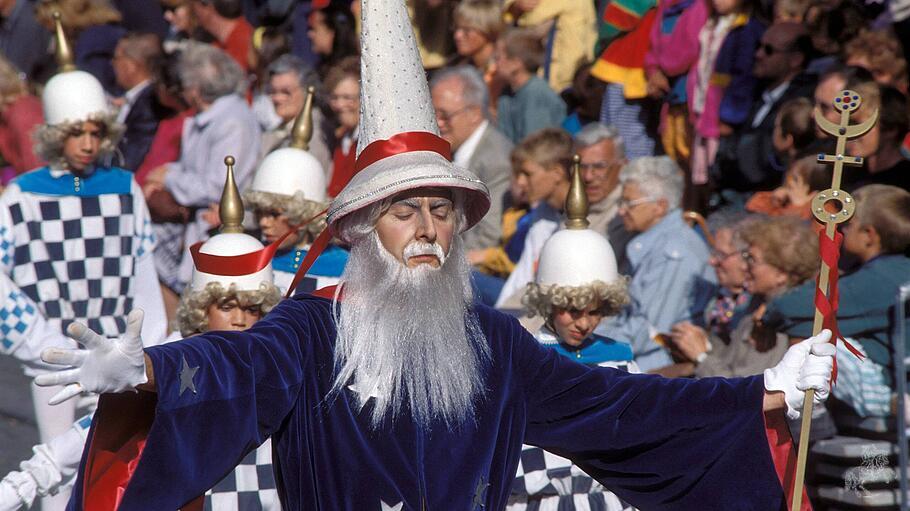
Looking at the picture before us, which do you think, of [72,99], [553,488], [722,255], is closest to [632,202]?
[722,255]

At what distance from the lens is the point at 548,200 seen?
25.2 ft

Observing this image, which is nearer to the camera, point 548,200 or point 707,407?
point 707,407

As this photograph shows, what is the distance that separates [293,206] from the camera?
672 cm

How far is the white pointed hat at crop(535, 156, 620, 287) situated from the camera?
5.80 m

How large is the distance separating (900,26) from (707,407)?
3.57 m

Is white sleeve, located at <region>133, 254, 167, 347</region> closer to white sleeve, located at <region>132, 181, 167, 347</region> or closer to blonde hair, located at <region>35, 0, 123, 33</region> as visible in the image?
white sleeve, located at <region>132, 181, 167, 347</region>

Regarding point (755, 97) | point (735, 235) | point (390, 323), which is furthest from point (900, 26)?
point (390, 323)

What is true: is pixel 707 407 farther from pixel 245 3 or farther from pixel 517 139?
pixel 245 3

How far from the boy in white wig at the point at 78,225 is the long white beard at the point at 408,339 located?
325 centimetres

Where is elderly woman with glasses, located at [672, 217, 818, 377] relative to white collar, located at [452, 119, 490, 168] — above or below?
below

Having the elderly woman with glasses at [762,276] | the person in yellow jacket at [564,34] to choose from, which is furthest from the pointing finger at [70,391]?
the person in yellow jacket at [564,34]

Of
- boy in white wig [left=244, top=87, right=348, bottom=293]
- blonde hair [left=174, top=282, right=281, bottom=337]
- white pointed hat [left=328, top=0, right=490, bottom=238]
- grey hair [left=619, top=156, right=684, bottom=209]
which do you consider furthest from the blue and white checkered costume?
white pointed hat [left=328, top=0, right=490, bottom=238]

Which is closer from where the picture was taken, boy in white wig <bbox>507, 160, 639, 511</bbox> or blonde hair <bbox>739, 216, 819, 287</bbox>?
boy in white wig <bbox>507, 160, 639, 511</bbox>

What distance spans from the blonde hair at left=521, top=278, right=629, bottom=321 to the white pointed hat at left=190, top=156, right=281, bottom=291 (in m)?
1.10
